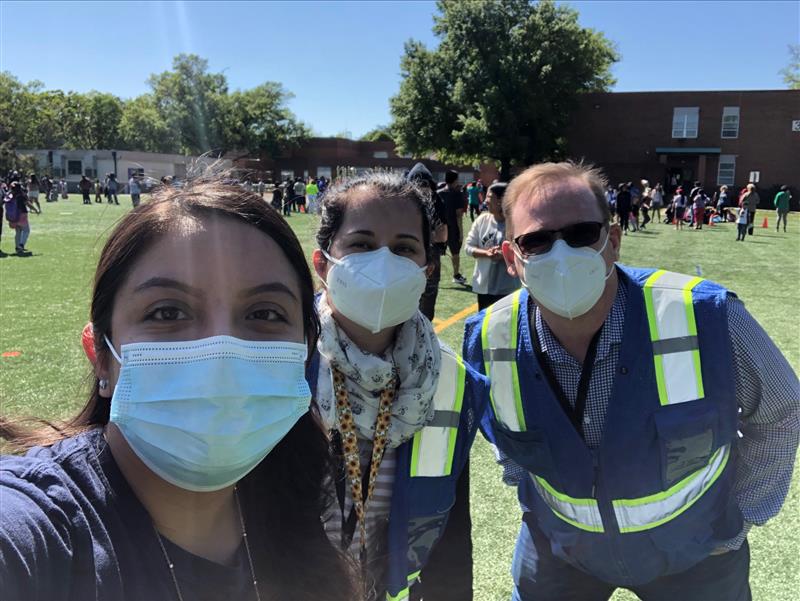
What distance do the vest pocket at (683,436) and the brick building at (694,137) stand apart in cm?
4732

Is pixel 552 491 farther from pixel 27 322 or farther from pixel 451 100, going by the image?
pixel 451 100

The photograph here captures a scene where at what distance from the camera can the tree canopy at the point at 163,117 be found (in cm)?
7350

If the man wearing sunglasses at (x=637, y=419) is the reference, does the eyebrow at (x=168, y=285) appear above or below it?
above

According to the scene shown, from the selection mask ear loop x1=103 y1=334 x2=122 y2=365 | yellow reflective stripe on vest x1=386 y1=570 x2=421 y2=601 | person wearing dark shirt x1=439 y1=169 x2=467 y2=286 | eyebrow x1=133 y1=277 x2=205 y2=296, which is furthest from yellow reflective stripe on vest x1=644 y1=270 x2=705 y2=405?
person wearing dark shirt x1=439 y1=169 x2=467 y2=286

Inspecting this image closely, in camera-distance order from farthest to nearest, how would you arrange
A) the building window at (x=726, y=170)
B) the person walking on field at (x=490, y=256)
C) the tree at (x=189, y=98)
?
1. the tree at (x=189, y=98)
2. the building window at (x=726, y=170)
3. the person walking on field at (x=490, y=256)

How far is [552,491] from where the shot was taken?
2.17 meters

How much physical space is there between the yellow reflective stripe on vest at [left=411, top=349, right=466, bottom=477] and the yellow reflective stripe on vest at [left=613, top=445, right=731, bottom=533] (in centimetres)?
60

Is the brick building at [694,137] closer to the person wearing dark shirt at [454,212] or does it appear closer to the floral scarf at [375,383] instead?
the person wearing dark shirt at [454,212]

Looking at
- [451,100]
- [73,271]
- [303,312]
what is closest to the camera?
[303,312]

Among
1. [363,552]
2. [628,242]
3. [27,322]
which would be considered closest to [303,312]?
[363,552]

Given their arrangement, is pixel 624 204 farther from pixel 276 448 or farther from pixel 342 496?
pixel 276 448

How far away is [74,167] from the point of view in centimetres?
7256

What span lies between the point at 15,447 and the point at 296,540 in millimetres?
711

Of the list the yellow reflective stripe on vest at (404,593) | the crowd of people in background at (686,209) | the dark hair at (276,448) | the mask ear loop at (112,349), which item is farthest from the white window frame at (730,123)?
the mask ear loop at (112,349)
